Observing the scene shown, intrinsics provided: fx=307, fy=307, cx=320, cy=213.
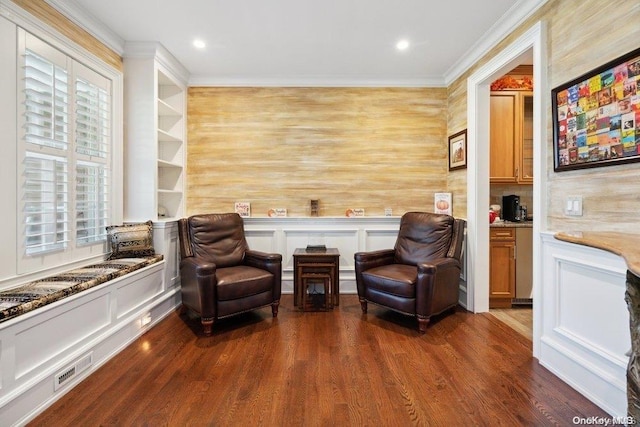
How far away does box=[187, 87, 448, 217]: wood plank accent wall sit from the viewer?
3.99 meters

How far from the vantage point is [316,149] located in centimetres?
403

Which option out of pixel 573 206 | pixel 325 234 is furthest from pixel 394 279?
pixel 573 206

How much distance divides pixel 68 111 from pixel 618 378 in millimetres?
4125

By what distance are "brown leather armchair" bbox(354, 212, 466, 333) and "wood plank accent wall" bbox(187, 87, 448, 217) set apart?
0.67 metres

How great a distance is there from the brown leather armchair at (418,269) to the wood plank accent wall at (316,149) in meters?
0.67

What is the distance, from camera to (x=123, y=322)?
2543mm

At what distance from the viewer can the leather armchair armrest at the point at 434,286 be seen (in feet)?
9.21

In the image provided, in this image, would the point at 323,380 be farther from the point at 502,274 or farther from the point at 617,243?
the point at 502,274

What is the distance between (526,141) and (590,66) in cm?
204

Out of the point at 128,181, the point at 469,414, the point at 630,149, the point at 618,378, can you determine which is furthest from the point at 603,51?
the point at 128,181

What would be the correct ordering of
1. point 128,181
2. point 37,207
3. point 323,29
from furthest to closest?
point 128,181 → point 323,29 → point 37,207

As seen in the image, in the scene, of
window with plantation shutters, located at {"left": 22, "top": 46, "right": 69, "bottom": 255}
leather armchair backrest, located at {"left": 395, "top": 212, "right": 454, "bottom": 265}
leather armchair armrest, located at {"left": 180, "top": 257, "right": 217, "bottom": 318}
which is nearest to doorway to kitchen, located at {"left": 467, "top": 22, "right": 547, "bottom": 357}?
leather armchair backrest, located at {"left": 395, "top": 212, "right": 454, "bottom": 265}

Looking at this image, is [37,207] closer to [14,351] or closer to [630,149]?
[14,351]

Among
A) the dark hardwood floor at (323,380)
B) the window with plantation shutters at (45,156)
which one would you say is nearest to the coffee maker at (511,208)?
the dark hardwood floor at (323,380)
